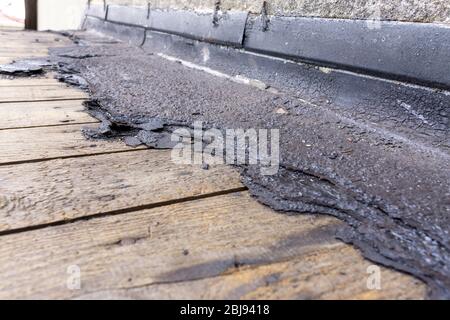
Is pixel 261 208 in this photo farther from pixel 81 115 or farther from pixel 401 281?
pixel 81 115

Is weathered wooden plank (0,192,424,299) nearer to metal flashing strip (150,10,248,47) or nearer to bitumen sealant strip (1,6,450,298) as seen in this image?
bitumen sealant strip (1,6,450,298)

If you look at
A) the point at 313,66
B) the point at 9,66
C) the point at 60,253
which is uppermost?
the point at 313,66

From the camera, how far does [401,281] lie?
0.55 meters

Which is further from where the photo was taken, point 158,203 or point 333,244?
point 158,203

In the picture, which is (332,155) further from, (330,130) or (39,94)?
(39,94)

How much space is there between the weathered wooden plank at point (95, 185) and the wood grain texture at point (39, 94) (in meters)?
0.66

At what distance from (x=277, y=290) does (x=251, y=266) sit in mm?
62

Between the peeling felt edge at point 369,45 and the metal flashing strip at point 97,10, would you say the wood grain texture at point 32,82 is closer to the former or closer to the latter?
the peeling felt edge at point 369,45

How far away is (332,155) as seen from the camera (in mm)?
983

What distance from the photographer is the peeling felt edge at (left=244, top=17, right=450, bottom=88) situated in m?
1.03

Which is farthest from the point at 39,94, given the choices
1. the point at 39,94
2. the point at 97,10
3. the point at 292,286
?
the point at 97,10

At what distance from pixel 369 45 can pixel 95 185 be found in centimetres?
95

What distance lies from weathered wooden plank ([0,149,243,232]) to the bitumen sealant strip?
4.4 inches

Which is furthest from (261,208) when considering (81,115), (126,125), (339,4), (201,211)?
(339,4)
